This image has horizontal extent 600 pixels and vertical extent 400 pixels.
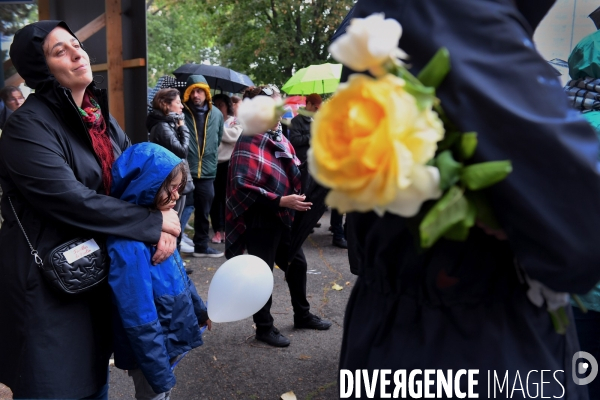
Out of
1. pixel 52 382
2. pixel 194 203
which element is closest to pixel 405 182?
pixel 52 382

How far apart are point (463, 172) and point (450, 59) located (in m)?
0.21

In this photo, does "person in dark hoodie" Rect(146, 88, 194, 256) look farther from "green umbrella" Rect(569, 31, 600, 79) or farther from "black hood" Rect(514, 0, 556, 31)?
"black hood" Rect(514, 0, 556, 31)

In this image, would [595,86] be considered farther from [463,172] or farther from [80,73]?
[80,73]

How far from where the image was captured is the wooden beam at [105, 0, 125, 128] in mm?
5355

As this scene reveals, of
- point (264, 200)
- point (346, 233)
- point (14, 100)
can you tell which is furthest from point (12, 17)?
point (346, 233)

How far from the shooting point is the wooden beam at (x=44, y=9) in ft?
19.0

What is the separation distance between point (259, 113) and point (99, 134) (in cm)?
179

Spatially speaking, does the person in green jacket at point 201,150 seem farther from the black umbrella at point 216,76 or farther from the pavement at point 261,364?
the black umbrella at point 216,76

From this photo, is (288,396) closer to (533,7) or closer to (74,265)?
(74,265)

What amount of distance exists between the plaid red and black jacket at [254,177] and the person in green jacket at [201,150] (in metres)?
2.82

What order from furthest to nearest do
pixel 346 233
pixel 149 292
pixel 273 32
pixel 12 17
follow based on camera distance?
pixel 273 32, pixel 12 17, pixel 346 233, pixel 149 292

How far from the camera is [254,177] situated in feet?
13.0

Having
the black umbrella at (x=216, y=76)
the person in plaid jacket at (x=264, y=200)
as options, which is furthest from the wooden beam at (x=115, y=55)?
the black umbrella at (x=216, y=76)

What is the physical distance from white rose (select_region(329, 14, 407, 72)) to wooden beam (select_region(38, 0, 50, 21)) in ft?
19.1
